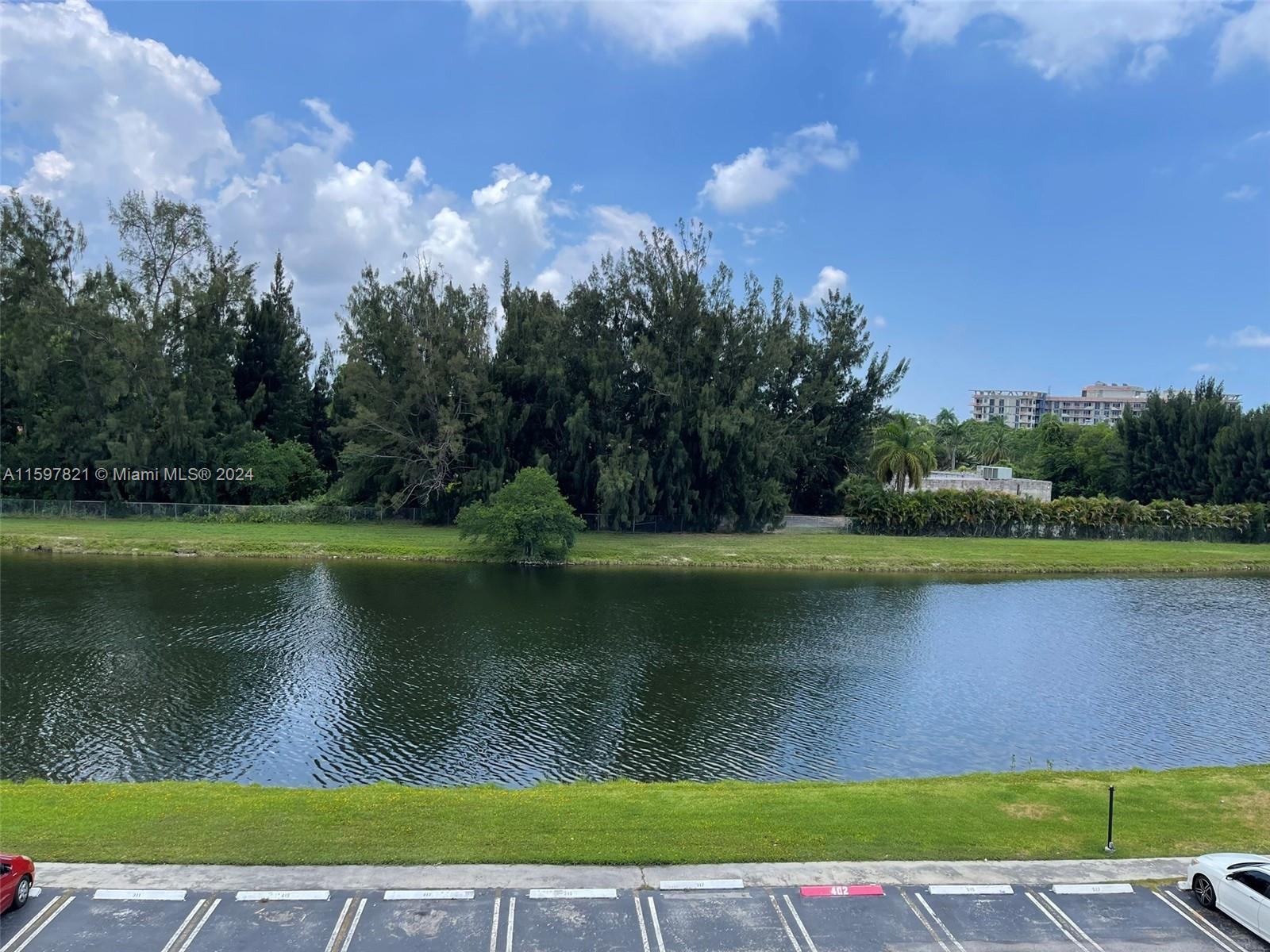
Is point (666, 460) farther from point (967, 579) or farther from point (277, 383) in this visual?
point (277, 383)

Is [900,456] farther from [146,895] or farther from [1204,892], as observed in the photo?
[146,895]

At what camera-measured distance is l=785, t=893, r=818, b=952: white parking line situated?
42.7 ft

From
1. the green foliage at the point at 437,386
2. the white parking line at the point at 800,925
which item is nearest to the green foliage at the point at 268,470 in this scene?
the green foliage at the point at 437,386

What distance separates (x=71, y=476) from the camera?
74125 millimetres

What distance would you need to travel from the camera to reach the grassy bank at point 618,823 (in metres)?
15.6

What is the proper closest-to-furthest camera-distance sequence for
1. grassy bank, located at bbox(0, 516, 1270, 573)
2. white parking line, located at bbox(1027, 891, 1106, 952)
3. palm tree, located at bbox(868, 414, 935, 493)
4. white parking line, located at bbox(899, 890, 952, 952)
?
white parking line, located at bbox(899, 890, 952, 952)
white parking line, located at bbox(1027, 891, 1106, 952)
grassy bank, located at bbox(0, 516, 1270, 573)
palm tree, located at bbox(868, 414, 935, 493)

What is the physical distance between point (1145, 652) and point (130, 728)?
134ft

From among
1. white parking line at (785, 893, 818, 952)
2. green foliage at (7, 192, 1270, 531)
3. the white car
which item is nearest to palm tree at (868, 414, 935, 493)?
green foliage at (7, 192, 1270, 531)

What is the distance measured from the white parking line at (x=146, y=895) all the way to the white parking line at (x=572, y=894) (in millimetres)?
5838

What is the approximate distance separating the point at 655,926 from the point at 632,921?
1.28 ft

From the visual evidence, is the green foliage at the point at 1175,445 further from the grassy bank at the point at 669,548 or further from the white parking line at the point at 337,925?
the white parking line at the point at 337,925

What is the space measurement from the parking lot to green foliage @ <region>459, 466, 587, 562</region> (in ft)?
150

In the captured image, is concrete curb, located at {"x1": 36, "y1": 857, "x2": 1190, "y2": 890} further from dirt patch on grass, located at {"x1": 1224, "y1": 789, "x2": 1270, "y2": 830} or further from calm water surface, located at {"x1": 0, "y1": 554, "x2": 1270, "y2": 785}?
calm water surface, located at {"x1": 0, "y1": 554, "x2": 1270, "y2": 785}

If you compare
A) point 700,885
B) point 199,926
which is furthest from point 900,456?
point 199,926
